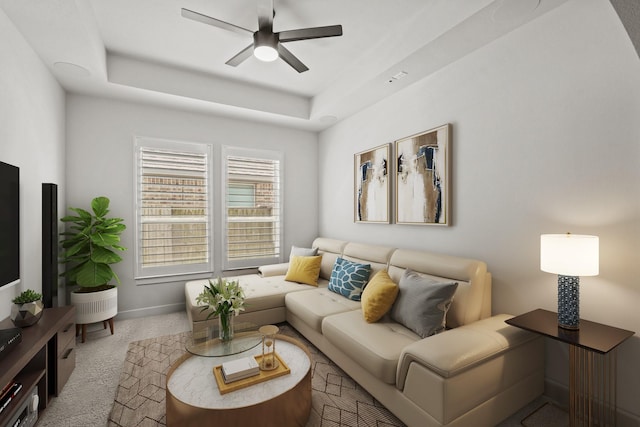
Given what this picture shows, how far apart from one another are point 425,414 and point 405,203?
2021mm

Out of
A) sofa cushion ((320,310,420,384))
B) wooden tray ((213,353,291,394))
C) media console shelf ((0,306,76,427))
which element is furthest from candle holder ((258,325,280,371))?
media console shelf ((0,306,76,427))

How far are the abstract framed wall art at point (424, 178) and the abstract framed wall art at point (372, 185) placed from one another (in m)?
0.18

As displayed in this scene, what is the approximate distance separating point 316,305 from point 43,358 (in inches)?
79.3

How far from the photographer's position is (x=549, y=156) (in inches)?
83.0

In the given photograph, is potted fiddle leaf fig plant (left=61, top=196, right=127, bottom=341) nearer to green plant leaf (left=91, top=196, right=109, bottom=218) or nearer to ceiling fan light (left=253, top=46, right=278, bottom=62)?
green plant leaf (left=91, top=196, right=109, bottom=218)

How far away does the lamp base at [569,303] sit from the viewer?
1758mm

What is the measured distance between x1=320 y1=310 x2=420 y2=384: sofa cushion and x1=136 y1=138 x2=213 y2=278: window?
2.35 meters

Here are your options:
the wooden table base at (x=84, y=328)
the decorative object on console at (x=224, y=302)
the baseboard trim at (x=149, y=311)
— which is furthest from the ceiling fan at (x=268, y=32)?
Answer: the baseboard trim at (x=149, y=311)

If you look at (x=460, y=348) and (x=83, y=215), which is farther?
(x=83, y=215)

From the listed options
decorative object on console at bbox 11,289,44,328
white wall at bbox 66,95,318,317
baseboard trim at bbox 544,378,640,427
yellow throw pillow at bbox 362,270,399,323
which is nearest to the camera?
baseboard trim at bbox 544,378,640,427

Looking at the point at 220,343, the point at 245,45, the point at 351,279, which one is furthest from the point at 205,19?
the point at 351,279

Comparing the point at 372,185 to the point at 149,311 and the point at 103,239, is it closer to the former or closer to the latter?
Result: the point at 103,239

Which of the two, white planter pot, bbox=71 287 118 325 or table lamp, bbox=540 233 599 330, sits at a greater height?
table lamp, bbox=540 233 599 330

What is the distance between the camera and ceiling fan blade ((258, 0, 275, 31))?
2.09m
